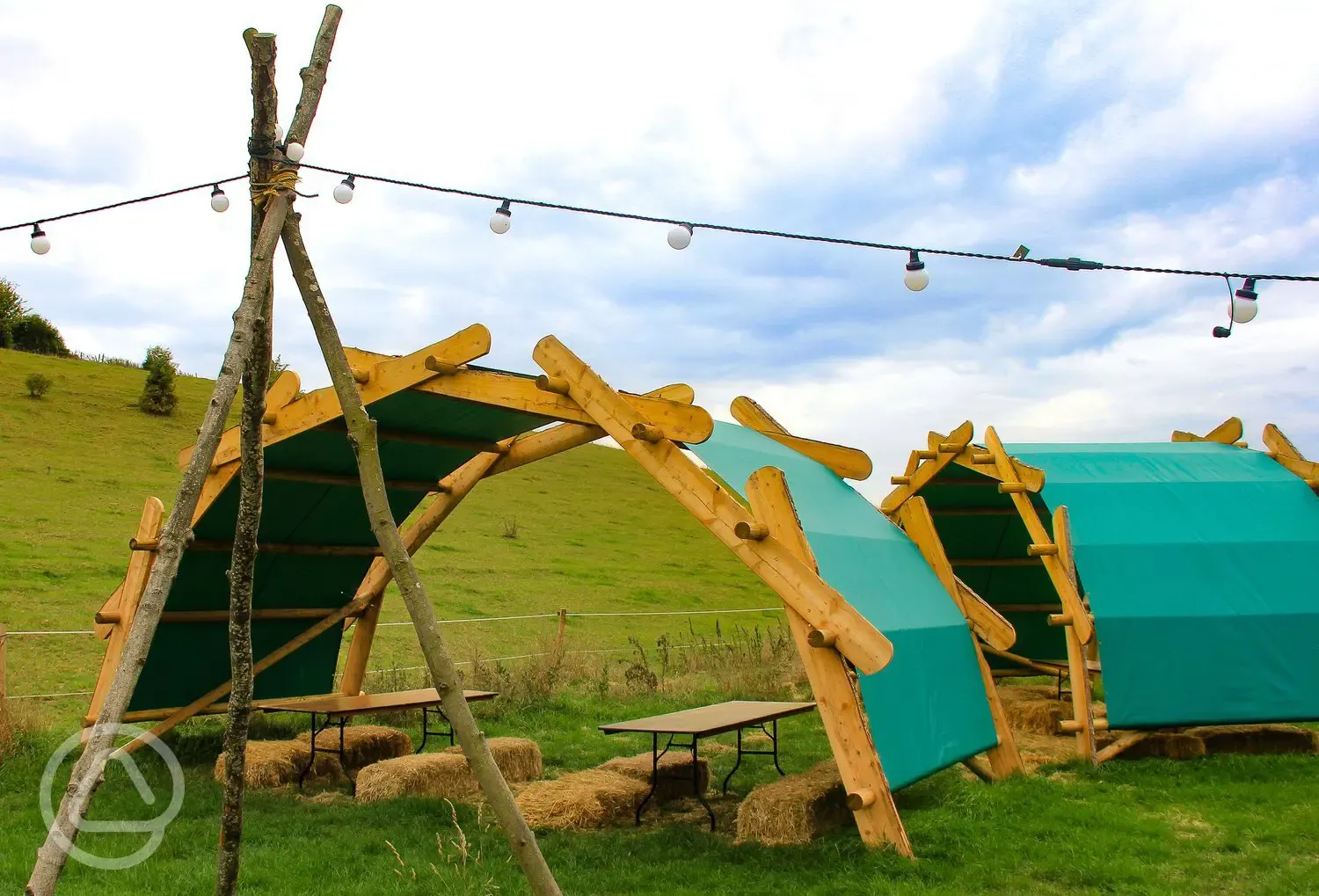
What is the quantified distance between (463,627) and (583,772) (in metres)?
11.7

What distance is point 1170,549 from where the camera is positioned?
372 inches

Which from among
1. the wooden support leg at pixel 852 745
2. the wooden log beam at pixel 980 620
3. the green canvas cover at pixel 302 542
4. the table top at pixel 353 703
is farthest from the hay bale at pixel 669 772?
the green canvas cover at pixel 302 542

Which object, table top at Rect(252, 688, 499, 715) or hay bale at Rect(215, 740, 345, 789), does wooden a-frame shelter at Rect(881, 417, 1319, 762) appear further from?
hay bale at Rect(215, 740, 345, 789)

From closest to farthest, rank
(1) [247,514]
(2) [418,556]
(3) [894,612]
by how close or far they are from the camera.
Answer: (1) [247,514] < (3) [894,612] < (2) [418,556]

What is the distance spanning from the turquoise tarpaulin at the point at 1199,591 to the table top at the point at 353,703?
5223 mm

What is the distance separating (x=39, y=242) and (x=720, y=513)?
174 inches

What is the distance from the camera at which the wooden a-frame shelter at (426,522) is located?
6086 mm

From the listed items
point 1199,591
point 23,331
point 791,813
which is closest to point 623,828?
point 791,813

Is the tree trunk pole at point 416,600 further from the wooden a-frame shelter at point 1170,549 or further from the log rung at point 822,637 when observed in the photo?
the wooden a-frame shelter at point 1170,549

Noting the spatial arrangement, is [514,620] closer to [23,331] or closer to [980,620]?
[980,620]

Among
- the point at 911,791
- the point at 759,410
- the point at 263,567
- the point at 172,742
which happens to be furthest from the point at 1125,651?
the point at 172,742

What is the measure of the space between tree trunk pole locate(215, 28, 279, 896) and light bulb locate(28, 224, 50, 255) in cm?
312

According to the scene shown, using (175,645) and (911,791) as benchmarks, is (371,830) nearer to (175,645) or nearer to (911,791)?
(175,645)

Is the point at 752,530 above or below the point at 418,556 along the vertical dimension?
below
